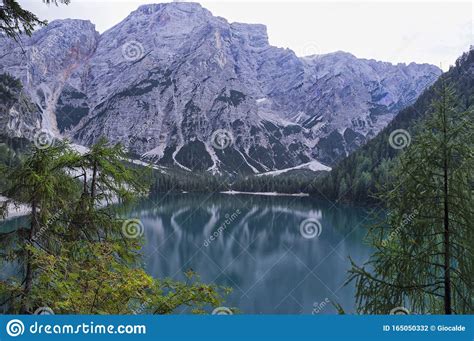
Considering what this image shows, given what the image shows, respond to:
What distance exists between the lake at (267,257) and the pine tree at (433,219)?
865cm

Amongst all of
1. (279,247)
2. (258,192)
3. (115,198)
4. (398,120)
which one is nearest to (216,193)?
(258,192)

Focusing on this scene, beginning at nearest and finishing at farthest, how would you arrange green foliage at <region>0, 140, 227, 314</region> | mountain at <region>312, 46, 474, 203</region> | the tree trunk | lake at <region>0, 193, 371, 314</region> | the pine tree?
green foliage at <region>0, 140, 227, 314</region> < the tree trunk < the pine tree < lake at <region>0, 193, 371, 314</region> < mountain at <region>312, 46, 474, 203</region>

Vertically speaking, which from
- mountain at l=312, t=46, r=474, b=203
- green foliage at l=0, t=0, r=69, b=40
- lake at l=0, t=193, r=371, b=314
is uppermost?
mountain at l=312, t=46, r=474, b=203

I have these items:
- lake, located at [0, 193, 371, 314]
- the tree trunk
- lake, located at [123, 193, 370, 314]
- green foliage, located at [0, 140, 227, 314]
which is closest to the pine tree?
the tree trunk

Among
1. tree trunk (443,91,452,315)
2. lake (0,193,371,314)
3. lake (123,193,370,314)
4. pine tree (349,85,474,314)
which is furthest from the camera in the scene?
lake (123,193,370,314)

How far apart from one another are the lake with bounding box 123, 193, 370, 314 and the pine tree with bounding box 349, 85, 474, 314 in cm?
865

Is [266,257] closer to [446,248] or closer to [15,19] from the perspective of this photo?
[446,248]

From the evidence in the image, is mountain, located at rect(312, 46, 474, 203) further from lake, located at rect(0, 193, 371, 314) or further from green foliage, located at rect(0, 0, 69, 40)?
green foliage, located at rect(0, 0, 69, 40)

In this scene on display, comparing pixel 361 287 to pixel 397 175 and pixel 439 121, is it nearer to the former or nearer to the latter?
pixel 397 175

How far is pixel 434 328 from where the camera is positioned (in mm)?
5332

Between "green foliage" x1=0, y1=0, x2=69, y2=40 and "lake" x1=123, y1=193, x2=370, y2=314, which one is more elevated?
"lake" x1=123, y1=193, x2=370, y2=314

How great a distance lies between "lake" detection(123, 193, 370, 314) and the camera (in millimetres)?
35688

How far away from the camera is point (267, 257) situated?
53781mm

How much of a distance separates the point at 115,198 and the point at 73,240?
6.33 ft
